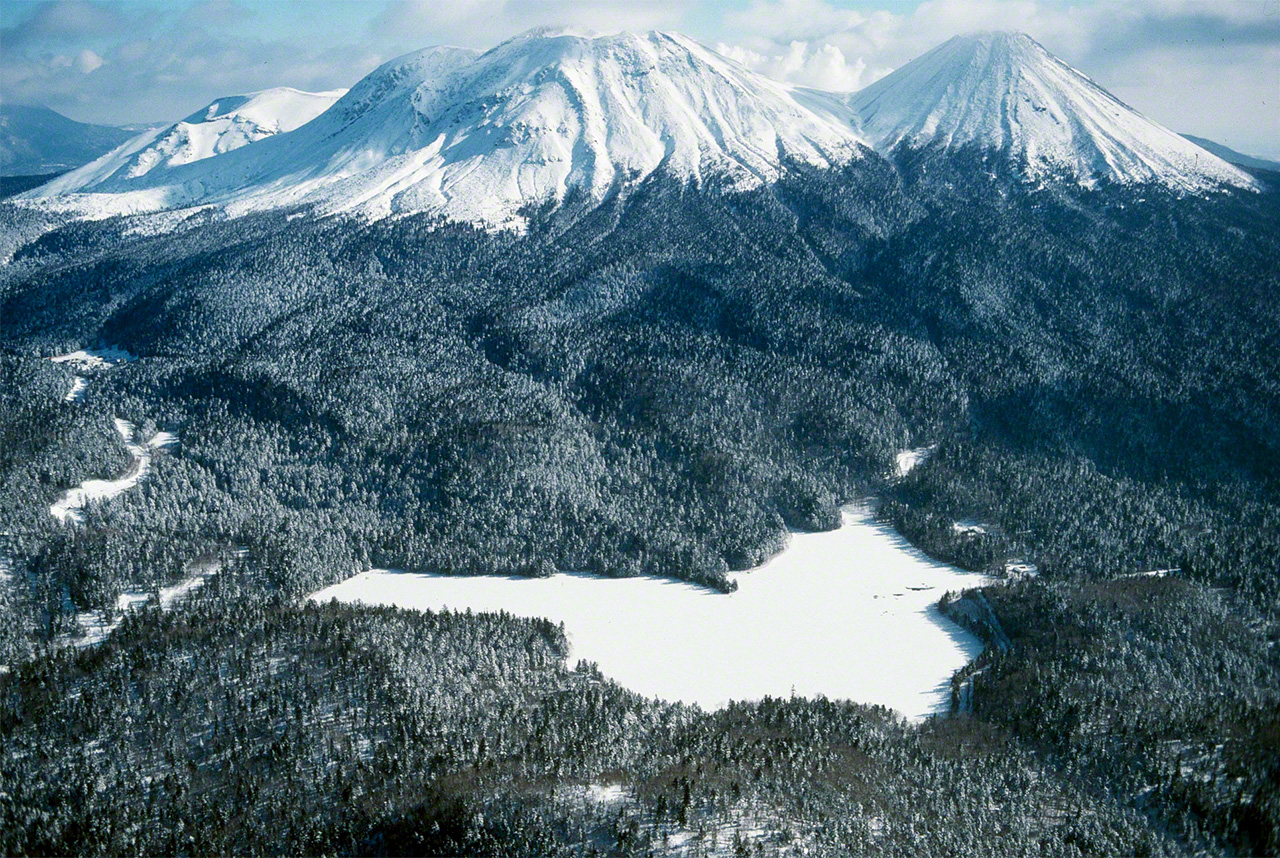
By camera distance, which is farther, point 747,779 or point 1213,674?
point 1213,674

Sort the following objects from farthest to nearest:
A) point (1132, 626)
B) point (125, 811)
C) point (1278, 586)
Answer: point (1278, 586)
point (1132, 626)
point (125, 811)

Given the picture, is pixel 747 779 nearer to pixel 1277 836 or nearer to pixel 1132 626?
pixel 1277 836

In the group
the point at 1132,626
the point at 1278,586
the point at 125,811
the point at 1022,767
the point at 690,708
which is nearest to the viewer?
the point at 125,811

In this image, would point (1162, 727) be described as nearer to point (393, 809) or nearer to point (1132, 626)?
point (1132, 626)

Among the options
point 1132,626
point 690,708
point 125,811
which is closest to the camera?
point 125,811

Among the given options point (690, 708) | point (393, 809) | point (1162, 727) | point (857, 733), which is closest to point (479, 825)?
point (393, 809)

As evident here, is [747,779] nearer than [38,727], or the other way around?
[747,779]

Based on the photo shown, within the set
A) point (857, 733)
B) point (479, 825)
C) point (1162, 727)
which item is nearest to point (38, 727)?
point (479, 825)

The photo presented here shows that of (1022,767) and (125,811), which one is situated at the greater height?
(125,811)

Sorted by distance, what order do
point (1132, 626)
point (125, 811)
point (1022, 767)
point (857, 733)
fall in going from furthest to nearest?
point (1132, 626)
point (857, 733)
point (1022, 767)
point (125, 811)
